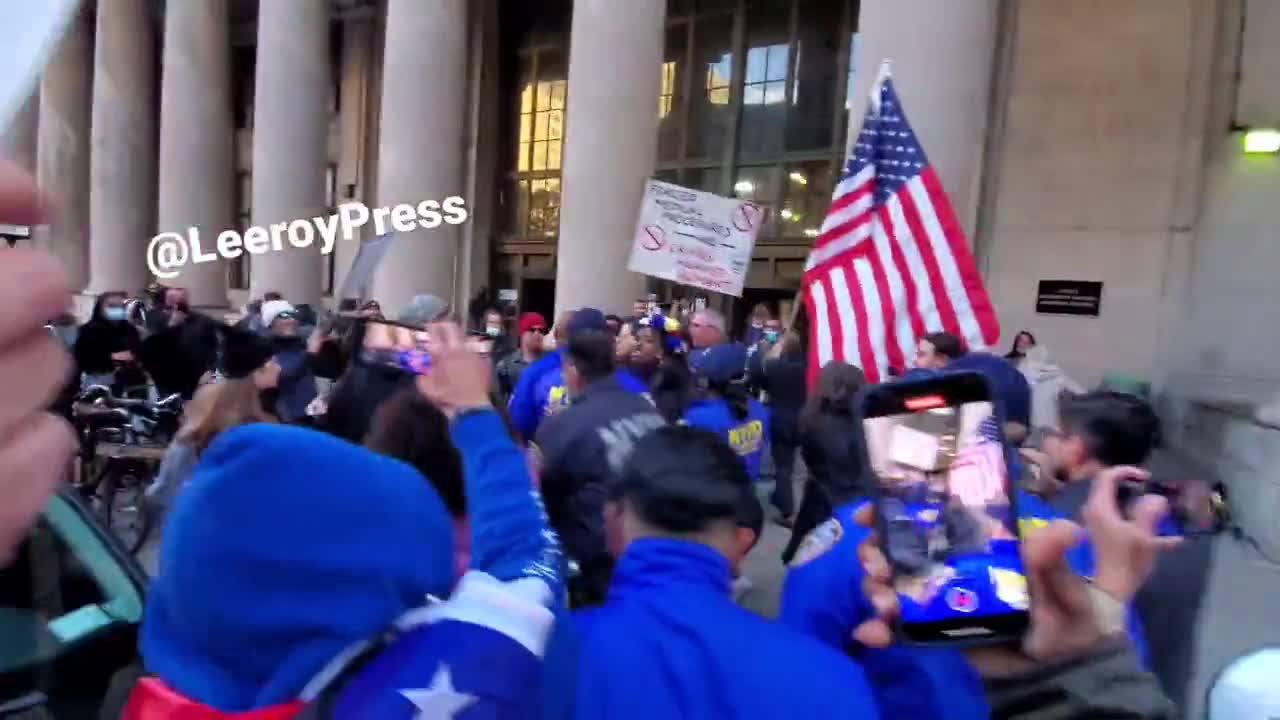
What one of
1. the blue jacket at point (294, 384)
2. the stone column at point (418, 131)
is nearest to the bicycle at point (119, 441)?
the blue jacket at point (294, 384)

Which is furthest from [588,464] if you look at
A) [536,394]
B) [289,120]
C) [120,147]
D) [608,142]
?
[120,147]

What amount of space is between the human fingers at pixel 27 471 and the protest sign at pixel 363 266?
4.23 metres

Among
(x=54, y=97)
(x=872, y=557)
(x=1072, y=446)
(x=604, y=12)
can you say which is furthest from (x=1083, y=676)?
(x=54, y=97)

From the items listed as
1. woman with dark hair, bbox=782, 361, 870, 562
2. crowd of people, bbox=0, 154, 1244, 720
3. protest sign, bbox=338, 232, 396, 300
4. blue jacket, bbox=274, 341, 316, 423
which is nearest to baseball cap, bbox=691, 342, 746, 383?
woman with dark hair, bbox=782, 361, 870, 562

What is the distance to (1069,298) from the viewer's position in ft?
37.6

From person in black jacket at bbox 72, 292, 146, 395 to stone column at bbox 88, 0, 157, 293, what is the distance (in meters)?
12.6

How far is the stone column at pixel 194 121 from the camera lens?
683 inches

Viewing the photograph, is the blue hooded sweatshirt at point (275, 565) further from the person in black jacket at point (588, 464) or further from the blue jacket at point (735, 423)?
the blue jacket at point (735, 423)

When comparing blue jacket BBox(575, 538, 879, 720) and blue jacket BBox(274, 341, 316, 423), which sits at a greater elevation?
blue jacket BBox(575, 538, 879, 720)

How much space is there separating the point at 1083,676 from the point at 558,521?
2.12 metres

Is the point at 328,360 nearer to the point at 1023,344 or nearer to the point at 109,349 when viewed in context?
the point at 109,349

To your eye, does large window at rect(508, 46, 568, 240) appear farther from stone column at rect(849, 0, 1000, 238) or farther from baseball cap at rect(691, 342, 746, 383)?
A: baseball cap at rect(691, 342, 746, 383)

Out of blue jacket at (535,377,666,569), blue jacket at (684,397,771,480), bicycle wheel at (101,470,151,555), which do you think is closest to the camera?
blue jacket at (535,377,666,569)

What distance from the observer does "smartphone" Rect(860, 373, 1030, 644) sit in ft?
5.16
